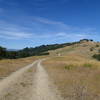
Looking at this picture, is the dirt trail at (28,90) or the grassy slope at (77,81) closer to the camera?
the dirt trail at (28,90)

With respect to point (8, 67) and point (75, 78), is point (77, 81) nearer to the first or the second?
point (75, 78)

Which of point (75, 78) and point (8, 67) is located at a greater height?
point (8, 67)

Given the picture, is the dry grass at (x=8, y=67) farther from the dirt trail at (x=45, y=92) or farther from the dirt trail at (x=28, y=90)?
the dirt trail at (x=45, y=92)

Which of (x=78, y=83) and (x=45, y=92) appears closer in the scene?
(x=45, y=92)

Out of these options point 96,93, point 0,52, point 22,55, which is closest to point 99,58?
point 0,52

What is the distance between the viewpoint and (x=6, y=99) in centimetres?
1030

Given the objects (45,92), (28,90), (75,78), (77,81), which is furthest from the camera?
(75,78)

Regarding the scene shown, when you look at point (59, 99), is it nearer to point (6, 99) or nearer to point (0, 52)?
point (6, 99)

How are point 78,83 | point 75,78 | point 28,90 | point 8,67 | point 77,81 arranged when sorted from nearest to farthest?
point 28,90 < point 78,83 < point 77,81 < point 75,78 < point 8,67

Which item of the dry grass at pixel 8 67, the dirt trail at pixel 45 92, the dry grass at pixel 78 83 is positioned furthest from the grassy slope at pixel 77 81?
the dry grass at pixel 8 67

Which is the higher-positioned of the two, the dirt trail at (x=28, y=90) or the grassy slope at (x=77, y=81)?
the dirt trail at (x=28, y=90)

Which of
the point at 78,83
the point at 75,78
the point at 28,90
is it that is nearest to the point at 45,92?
the point at 28,90

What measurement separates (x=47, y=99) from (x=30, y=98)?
3.20 ft

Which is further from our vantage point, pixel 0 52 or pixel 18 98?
pixel 0 52
